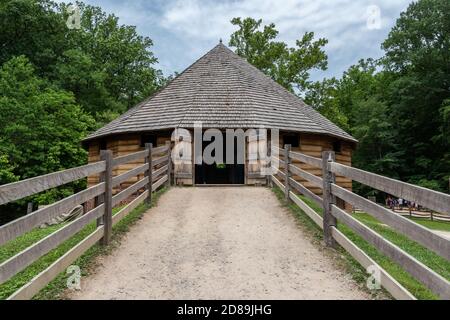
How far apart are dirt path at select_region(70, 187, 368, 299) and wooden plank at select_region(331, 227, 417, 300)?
9.3 inches

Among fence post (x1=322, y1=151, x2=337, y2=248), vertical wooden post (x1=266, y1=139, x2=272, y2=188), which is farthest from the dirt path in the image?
vertical wooden post (x1=266, y1=139, x2=272, y2=188)

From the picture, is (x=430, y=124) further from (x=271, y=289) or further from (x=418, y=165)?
(x=271, y=289)

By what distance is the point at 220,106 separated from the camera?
528 inches

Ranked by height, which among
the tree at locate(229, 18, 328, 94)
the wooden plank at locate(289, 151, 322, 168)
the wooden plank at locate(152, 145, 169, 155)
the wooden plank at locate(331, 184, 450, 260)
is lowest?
the wooden plank at locate(331, 184, 450, 260)

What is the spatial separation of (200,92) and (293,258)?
10.6 metres

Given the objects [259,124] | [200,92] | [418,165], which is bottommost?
[418,165]

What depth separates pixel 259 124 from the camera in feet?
40.8

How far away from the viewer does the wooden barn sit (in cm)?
1251

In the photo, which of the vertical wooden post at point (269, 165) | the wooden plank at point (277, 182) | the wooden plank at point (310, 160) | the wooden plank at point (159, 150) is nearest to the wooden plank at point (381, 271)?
the wooden plank at point (310, 160)

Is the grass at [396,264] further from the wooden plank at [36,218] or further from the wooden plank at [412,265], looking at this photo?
the wooden plank at [36,218]

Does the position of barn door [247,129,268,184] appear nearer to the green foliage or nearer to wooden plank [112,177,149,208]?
wooden plank [112,177,149,208]

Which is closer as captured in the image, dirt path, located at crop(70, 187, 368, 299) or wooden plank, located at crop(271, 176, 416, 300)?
wooden plank, located at crop(271, 176, 416, 300)

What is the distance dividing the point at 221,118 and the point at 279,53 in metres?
17.6
